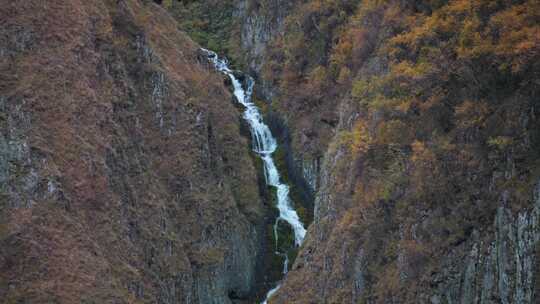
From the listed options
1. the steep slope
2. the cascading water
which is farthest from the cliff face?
the steep slope

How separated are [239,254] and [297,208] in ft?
20.1

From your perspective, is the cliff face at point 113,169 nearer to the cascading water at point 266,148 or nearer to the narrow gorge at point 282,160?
the narrow gorge at point 282,160

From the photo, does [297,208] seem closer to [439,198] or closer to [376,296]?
[376,296]

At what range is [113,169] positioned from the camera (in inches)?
1314

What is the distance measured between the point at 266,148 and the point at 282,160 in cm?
203

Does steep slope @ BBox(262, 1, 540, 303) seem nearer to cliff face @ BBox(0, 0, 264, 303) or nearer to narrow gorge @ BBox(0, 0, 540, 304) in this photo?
narrow gorge @ BBox(0, 0, 540, 304)

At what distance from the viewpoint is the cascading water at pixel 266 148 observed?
140ft

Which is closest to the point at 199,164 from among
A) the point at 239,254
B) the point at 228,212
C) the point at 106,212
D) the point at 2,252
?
the point at 228,212

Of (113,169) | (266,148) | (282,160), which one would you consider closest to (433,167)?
(113,169)

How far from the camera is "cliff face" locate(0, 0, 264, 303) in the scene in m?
29.0

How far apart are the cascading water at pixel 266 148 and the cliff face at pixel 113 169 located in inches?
90.1

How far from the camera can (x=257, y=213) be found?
42250mm

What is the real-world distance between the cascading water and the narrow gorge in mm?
161

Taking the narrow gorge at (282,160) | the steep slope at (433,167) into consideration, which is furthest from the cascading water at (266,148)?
the steep slope at (433,167)
